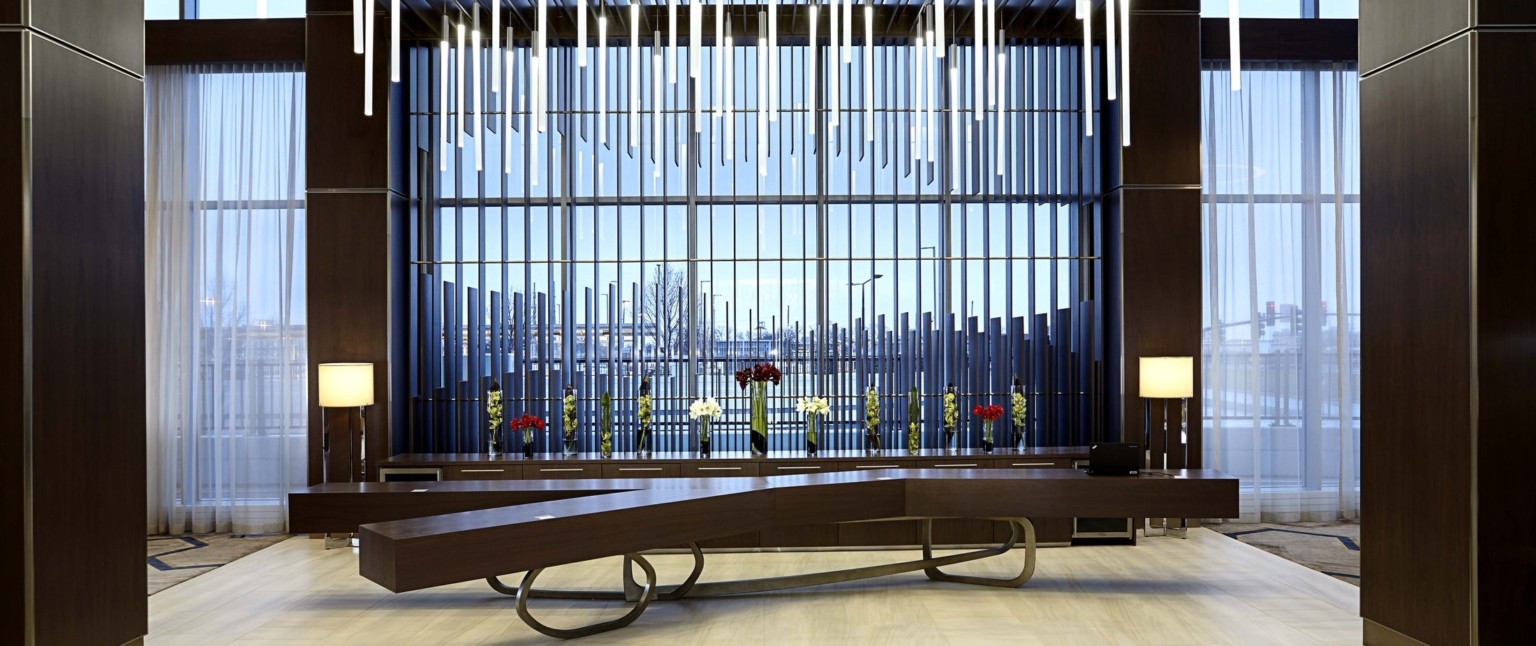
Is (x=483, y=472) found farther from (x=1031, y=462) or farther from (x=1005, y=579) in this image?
(x=1031, y=462)

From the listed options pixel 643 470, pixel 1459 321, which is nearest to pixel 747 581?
pixel 643 470

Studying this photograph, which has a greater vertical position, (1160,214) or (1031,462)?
(1160,214)

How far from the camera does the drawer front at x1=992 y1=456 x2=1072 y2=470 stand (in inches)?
290

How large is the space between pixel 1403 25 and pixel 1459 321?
1.28 meters

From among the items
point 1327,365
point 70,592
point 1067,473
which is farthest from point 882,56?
point 70,592

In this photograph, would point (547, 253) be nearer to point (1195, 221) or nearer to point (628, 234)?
point (628, 234)

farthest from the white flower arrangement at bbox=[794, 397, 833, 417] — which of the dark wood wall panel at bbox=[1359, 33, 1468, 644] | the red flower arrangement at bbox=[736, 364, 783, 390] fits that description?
the dark wood wall panel at bbox=[1359, 33, 1468, 644]

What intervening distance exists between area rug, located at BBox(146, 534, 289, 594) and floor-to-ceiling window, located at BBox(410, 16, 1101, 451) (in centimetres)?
148

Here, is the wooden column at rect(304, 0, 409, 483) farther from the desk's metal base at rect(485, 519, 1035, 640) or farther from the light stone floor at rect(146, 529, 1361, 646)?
the desk's metal base at rect(485, 519, 1035, 640)

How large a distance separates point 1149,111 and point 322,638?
6528mm

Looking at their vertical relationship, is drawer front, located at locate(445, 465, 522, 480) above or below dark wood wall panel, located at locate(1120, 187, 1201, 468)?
below

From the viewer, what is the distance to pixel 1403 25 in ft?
14.1

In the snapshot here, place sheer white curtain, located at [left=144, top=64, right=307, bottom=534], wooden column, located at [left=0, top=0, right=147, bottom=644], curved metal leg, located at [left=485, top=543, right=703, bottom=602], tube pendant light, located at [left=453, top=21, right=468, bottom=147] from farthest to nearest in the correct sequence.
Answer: sheer white curtain, located at [left=144, top=64, right=307, bottom=534], curved metal leg, located at [left=485, top=543, right=703, bottom=602], tube pendant light, located at [left=453, top=21, right=468, bottom=147], wooden column, located at [left=0, top=0, right=147, bottom=644]
